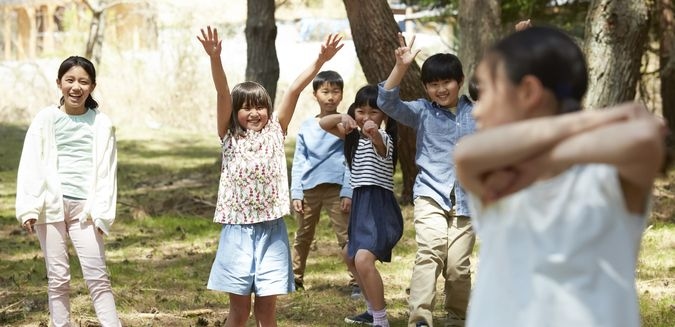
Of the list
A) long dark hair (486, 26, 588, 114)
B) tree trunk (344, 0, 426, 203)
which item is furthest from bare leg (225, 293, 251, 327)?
tree trunk (344, 0, 426, 203)

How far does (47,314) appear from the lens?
7016 mm

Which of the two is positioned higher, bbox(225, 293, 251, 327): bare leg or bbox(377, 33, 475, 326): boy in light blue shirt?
bbox(377, 33, 475, 326): boy in light blue shirt

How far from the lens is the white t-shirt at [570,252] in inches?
99.3

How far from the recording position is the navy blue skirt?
6.23m

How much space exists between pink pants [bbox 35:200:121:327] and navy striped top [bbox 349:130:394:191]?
144 centimetres

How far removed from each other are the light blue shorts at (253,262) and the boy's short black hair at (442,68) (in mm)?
1132

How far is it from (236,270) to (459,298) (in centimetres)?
128

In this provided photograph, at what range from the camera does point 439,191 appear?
595cm

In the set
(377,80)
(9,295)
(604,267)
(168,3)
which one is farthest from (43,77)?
(604,267)

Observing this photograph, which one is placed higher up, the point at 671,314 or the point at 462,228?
the point at 462,228

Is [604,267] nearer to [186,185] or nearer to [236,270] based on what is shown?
[236,270]

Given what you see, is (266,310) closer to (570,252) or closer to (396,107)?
(396,107)

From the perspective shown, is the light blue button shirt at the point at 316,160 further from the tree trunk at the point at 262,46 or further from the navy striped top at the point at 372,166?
the tree trunk at the point at 262,46

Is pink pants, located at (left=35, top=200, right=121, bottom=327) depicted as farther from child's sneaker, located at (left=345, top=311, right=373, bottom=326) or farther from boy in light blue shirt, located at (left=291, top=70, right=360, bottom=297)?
boy in light blue shirt, located at (left=291, top=70, right=360, bottom=297)
